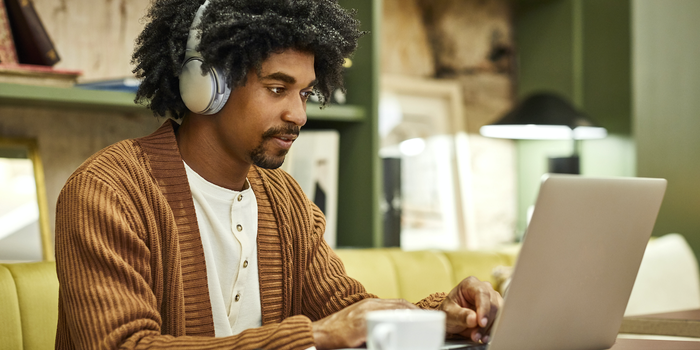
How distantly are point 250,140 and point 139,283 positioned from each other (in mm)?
377

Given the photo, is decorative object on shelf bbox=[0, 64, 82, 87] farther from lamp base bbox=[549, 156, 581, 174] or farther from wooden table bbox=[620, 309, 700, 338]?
lamp base bbox=[549, 156, 581, 174]

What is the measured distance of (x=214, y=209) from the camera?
48.9 inches

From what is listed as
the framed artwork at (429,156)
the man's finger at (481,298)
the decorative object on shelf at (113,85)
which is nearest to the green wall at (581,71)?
the framed artwork at (429,156)

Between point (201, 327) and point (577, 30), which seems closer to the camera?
point (201, 327)

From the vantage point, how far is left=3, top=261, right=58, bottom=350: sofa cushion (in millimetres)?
1337

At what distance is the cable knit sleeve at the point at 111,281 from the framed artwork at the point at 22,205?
0.82 metres

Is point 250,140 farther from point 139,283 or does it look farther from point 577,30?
point 577,30

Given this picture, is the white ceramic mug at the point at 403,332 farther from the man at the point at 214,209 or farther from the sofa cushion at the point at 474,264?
the sofa cushion at the point at 474,264

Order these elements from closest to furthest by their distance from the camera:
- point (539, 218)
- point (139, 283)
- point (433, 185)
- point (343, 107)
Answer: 1. point (539, 218)
2. point (139, 283)
3. point (343, 107)
4. point (433, 185)

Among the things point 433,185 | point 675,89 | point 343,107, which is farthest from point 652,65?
point 343,107

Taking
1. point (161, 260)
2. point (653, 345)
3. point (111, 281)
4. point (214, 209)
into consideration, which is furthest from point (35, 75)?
point (653, 345)

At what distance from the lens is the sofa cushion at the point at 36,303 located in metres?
1.34

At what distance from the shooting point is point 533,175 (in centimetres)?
282

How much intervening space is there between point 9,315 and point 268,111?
2.12 feet
